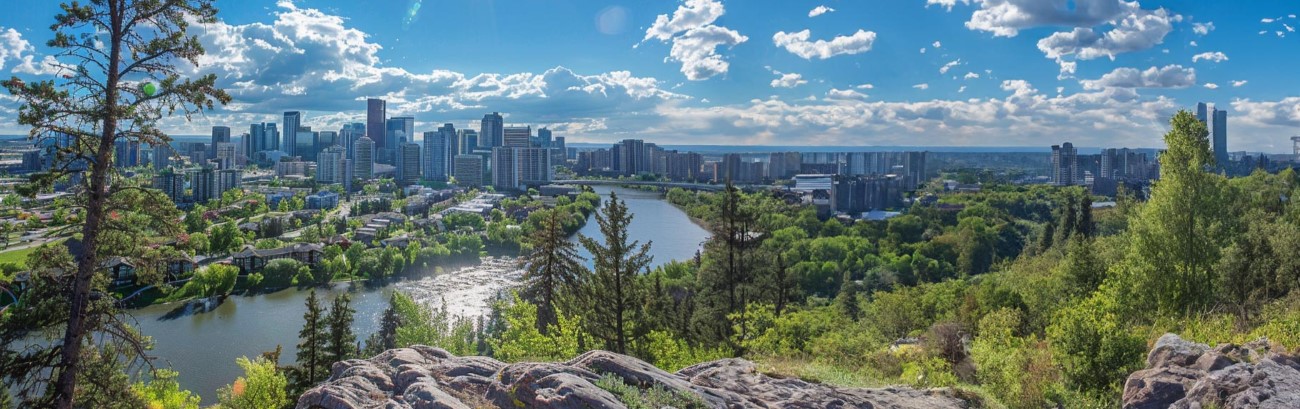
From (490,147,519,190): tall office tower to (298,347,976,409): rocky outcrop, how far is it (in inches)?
2426

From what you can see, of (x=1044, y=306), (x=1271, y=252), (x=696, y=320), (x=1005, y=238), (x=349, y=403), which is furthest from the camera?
(x=1005, y=238)

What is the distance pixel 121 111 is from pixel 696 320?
8.24 m

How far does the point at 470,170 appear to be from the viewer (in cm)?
6900

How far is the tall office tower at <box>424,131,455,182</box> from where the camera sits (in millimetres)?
77125

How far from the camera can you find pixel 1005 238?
100 feet

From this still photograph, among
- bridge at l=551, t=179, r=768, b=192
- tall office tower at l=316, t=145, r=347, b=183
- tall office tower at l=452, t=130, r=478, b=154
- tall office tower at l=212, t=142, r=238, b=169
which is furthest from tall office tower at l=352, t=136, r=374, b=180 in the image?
bridge at l=551, t=179, r=768, b=192

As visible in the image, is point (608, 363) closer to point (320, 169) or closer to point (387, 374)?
point (387, 374)

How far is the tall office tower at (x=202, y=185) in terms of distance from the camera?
A: 4484 cm

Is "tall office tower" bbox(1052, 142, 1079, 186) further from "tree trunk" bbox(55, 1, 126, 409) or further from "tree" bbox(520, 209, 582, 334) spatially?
"tree trunk" bbox(55, 1, 126, 409)

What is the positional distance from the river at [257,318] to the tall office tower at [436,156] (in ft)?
168

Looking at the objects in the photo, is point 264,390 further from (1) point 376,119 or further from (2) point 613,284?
(1) point 376,119

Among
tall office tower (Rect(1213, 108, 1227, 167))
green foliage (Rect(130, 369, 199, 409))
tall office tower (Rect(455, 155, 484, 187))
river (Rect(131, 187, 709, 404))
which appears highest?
tall office tower (Rect(1213, 108, 1227, 167))

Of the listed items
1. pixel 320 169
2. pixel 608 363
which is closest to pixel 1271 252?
pixel 608 363

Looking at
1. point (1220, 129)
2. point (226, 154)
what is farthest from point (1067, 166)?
point (226, 154)
